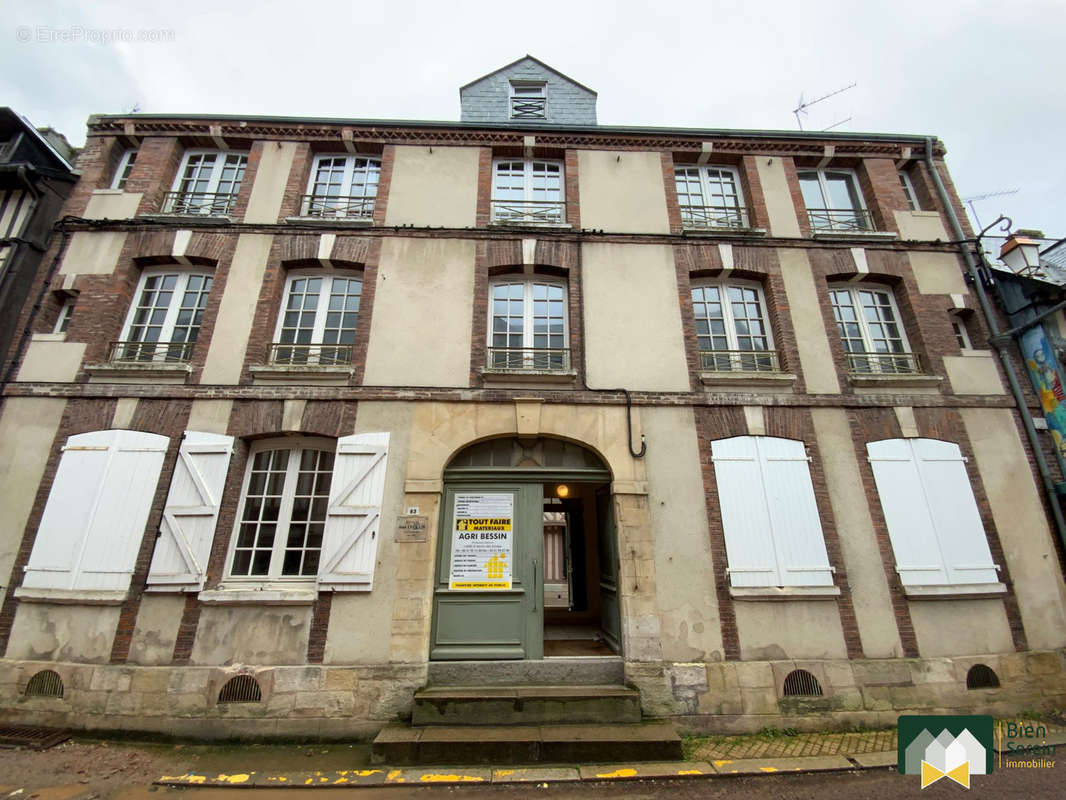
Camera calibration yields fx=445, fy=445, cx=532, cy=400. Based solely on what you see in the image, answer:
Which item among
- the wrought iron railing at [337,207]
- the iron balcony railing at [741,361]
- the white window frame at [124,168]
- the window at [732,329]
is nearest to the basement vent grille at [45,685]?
the wrought iron railing at [337,207]

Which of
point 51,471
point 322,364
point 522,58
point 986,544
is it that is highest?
point 522,58

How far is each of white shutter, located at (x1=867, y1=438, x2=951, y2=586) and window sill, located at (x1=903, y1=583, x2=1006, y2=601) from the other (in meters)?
0.06

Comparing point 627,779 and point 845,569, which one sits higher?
point 845,569

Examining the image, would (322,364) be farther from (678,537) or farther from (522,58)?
(522,58)

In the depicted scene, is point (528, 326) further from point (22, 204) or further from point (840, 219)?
point (22, 204)

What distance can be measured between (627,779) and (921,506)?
17.2 ft

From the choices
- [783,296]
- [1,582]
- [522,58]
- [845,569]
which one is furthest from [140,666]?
[522,58]

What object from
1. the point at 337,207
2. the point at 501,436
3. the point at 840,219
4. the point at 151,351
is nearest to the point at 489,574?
the point at 501,436

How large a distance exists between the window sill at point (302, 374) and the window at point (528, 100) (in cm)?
619

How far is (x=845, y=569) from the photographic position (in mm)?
5801

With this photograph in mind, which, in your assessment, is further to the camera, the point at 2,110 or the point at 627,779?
the point at 2,110

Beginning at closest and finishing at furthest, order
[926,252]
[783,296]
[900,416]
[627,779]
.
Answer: [627,779] → [900,416] → [783,296] → [926,252]

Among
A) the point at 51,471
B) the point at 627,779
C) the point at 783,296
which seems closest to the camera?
the point at 627,779

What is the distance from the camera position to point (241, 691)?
5148 mm
